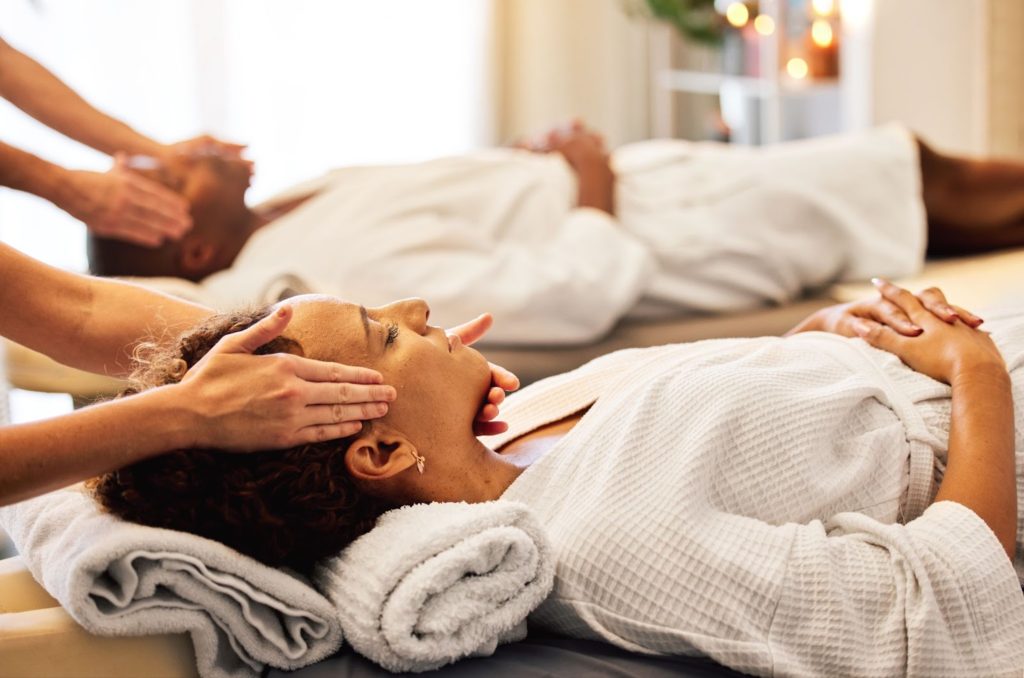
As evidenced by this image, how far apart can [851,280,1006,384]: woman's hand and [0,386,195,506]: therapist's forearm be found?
863mm

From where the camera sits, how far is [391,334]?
1146 millimetres

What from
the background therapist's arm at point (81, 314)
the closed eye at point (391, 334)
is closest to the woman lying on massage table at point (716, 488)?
the closed eye at point (391, 334)

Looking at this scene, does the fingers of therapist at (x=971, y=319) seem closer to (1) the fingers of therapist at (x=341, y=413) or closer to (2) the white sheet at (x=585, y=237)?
(1) the fingers of therapist at (x=341, y=413)

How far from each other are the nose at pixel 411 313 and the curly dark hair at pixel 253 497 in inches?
6.0

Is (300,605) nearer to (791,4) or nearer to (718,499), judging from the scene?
(718,499)

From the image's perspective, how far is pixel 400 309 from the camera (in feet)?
3.89

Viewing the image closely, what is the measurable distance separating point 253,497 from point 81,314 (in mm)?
423

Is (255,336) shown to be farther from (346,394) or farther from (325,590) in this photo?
(325,590)

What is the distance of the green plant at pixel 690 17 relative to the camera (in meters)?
4.30

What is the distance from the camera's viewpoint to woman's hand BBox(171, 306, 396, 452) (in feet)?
3.06

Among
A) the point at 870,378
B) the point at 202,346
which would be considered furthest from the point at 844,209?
the point at 202,346

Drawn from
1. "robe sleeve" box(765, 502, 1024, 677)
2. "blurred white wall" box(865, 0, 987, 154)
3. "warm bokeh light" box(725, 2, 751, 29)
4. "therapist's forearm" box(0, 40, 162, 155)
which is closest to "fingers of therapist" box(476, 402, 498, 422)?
"robe sleeve" box(765, 502, 1024, 677)

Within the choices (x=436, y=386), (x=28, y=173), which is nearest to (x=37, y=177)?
(x=28, y=173)

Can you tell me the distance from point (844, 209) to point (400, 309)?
163 cm
